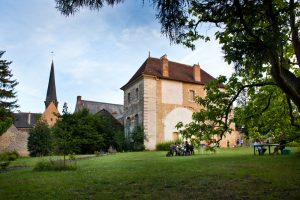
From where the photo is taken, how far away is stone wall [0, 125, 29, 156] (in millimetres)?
43406

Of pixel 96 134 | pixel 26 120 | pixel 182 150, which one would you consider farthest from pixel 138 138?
pixel 26 120

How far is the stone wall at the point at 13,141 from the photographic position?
43.4 m

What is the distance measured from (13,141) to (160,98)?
22.7 meters

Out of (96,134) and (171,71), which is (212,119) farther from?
(171,71)

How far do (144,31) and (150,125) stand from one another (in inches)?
1129

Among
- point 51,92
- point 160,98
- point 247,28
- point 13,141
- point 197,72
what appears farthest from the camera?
point 51,92

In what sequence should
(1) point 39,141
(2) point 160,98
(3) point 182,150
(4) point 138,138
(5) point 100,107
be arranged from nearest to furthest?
(3) point 182,150 → (4) point 138,138 → (2) point 160,98 → (1) point 39,141 → (5) point 100,107

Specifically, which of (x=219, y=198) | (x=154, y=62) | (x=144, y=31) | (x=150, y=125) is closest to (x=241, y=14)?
(x=144, y=31)

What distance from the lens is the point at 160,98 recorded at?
114ft

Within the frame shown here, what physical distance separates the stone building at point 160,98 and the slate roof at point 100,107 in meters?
18.1

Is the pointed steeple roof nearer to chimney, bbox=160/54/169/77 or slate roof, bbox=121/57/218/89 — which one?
slate roof, bbox=121/57/218/89

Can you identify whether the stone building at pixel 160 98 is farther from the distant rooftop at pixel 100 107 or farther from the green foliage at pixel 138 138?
the distant rooftop at pixel 100 107

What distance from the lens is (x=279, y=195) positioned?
24.2 ft

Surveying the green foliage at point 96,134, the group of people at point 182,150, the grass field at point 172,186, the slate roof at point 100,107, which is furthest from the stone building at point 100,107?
the grass field at point 172,186
